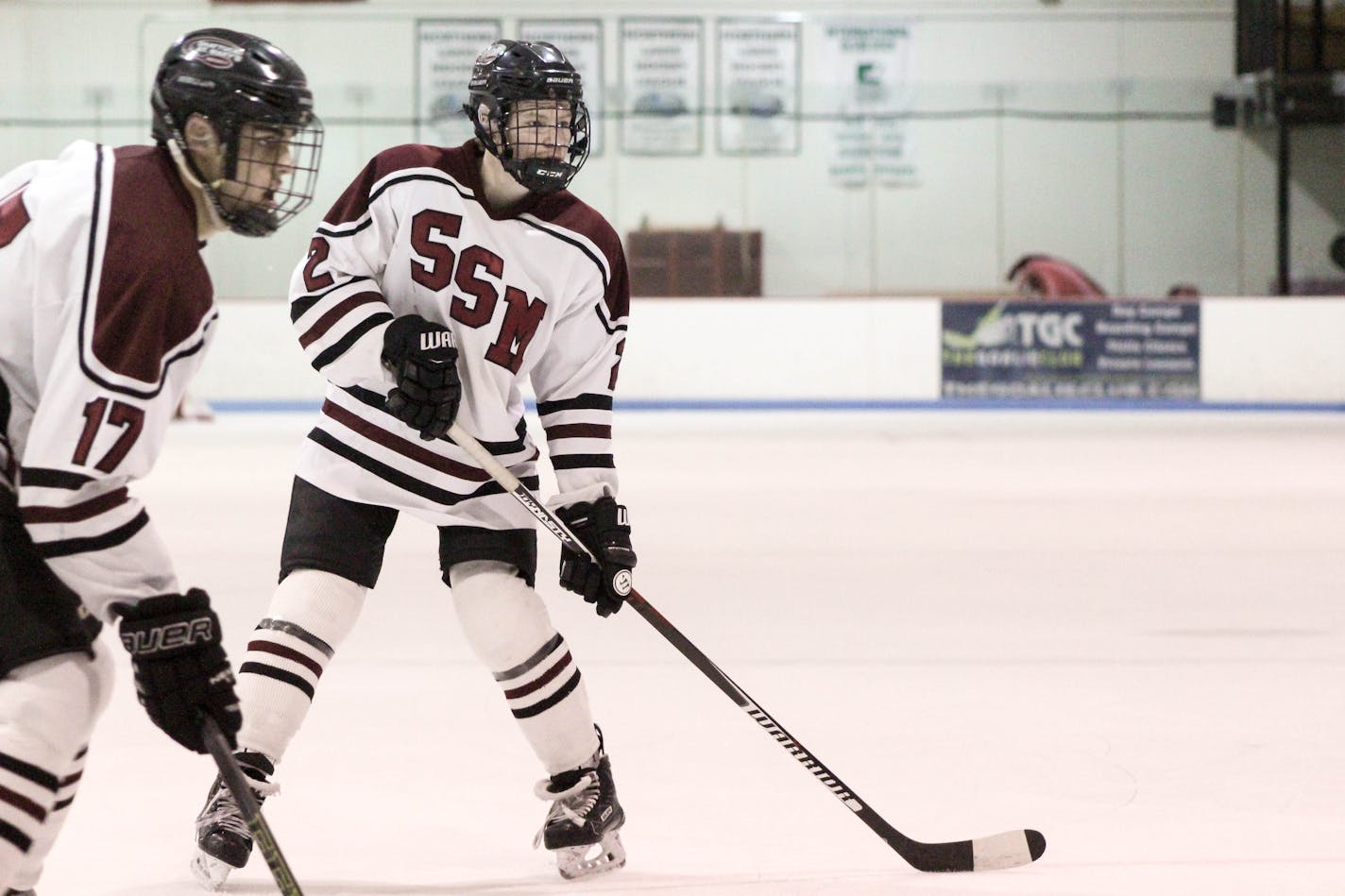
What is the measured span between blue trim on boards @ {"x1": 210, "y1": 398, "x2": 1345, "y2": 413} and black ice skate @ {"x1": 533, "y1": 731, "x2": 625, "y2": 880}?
8616 millimetres

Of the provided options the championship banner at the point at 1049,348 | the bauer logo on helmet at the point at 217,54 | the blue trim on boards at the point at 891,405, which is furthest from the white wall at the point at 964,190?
the bauer logo on helmet at the point at 217,54

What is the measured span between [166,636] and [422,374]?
0.59 meters

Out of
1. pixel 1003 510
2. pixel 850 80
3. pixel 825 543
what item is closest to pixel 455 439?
pixel 825 543

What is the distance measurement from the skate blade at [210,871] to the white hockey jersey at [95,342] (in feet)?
1.97

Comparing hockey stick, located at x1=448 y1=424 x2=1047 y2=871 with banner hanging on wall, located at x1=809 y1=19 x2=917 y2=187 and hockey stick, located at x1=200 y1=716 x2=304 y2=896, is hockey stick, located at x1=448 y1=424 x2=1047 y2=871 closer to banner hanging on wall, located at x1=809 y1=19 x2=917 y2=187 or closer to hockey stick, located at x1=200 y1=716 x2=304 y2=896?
hockey stick, located at x1=200 y1=716 x2=304 y2=896

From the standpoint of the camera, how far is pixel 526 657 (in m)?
2.02

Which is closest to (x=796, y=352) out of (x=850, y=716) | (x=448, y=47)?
(x=448, y=47)

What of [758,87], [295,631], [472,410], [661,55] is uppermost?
[661,55]

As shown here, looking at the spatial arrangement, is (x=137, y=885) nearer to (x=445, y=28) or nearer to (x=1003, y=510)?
(x=1003, y=510)

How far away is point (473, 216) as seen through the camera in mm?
2055

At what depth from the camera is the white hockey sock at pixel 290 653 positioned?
195 centimetres

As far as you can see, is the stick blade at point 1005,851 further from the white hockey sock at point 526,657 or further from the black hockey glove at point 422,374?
the black hockey glove at point 422,374

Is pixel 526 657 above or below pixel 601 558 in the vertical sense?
below

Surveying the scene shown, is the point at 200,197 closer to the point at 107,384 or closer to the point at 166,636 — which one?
the point at 107,384
